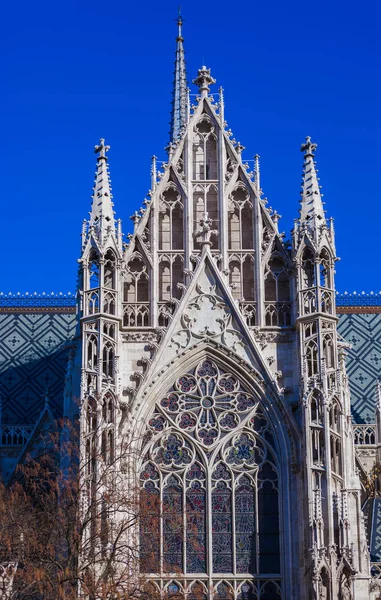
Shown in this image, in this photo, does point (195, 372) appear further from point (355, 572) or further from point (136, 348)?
point (355, 572)

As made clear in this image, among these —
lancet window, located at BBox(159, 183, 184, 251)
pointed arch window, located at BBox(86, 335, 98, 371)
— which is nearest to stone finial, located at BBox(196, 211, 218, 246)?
lancet window, located at BBox(159, 183, 184, 251)

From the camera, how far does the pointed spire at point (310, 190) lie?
116 ft

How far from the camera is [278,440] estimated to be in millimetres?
33281

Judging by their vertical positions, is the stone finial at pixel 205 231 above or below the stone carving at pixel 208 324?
above

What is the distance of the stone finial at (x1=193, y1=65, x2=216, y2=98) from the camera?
37438 millimetres

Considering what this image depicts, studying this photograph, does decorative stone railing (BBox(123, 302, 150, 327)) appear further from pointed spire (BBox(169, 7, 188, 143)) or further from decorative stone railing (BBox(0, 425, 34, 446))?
pointed spire (BBox(169, 7, 188, 143))

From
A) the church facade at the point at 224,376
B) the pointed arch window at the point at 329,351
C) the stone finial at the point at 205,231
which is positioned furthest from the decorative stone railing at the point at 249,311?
the pointed arch window at the point at 329,351

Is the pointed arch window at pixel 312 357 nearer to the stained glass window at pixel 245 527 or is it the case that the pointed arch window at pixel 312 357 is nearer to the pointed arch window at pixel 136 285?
the stained glass window at pixel 245 527

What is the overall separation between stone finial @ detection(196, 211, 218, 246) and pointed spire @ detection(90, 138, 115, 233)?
2463 mm

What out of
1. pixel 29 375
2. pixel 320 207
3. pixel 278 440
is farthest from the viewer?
pixel 29 375

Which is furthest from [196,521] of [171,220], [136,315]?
[171,220]

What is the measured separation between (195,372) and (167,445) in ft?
6.87

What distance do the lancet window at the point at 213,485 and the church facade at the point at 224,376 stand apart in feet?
0.12

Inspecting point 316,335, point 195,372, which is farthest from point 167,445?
point 316,335
